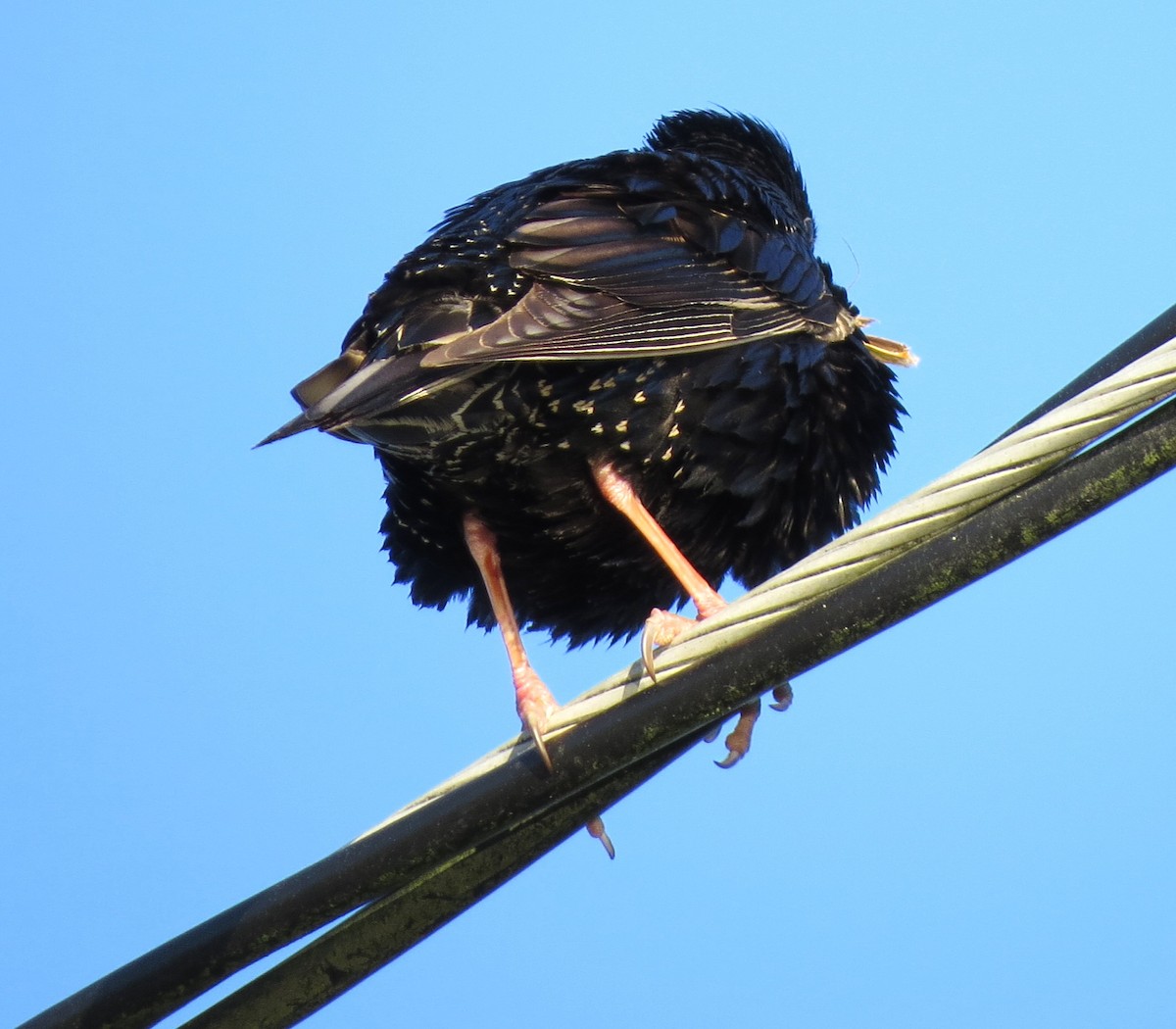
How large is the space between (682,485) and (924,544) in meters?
2.35

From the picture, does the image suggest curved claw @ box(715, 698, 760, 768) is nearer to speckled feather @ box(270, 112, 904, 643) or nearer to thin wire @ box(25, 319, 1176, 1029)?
speckled feather @ box(270, 112, 904, 643)

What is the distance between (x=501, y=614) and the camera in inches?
247

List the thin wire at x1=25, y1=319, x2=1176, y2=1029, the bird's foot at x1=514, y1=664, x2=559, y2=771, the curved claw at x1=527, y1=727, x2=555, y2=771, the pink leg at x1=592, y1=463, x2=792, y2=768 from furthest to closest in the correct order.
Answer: the pink leg at x1=592, y1=463, x2=792, y2=768 → the bird's foot at x1=514, y1=664, x2=559, y2=771 → the curved claw at x1=527, y1=727, x2=555, y2=771 → the thin wire at x1=25, y1=319, x2=1176, y2=1029

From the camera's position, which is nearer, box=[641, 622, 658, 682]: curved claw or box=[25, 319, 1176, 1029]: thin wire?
box=[25, 319, 1176, 1029]: thin wire

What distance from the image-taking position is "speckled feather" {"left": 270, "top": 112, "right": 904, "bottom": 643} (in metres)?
5.22

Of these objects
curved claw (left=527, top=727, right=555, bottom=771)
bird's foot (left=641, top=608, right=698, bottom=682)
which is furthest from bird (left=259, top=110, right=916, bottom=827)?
curved claw (left=527, top=727, right=555, bottom=771)

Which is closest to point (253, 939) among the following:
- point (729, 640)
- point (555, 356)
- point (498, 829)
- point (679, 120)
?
point (498, 829)

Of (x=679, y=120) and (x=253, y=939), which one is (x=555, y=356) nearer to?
(x=253, y=939)

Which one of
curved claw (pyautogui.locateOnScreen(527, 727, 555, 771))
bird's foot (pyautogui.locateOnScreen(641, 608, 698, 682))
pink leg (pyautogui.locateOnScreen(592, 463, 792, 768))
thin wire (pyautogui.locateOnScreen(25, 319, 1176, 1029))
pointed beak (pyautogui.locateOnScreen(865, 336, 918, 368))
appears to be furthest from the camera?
pointed beak (pyautogui.locateOnScreen(865, 336, 918, 368))

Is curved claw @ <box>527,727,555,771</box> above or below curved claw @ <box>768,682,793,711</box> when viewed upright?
below

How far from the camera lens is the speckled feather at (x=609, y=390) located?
5.22 m

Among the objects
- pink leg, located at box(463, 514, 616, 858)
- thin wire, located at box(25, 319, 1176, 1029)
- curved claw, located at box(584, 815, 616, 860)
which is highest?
pink leg, located at box(463, 514, 616, 858)

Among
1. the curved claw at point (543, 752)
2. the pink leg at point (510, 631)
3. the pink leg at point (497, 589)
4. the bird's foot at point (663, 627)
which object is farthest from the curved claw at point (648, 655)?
the pink leg at point (497, 589)

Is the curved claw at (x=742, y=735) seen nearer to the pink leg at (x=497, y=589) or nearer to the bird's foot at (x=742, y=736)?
the bird's foot at (x=742, y=736)
